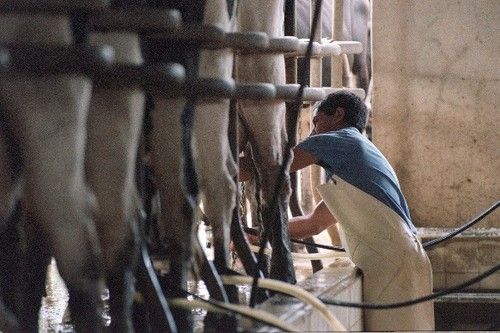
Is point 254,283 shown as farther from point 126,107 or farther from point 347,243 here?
point 347,243

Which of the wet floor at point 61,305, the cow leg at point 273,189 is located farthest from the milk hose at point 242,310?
the cow leg at point 273,189

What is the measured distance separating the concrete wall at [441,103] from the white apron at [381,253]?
2.12 m

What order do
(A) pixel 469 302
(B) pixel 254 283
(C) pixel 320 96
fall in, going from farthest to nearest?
(A) pixel 469 302, (C) pixel 320 96, (B) pixel 254 283

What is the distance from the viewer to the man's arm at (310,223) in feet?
20.0

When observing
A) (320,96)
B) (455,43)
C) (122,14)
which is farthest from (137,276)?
(455,43)

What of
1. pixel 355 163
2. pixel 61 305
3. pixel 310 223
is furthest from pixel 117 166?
pixel 310 223

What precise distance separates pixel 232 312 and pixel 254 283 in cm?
18

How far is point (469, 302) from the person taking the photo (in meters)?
7.31

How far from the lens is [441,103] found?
8297 mm

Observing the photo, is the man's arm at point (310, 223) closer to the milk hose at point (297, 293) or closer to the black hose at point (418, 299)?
the black hose at point (418, 299)

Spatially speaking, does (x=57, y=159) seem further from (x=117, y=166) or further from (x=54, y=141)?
(x=117, y=166)

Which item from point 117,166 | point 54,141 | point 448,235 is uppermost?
point 54,141

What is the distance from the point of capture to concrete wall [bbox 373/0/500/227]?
8.19 meters

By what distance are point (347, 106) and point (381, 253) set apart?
765mm
